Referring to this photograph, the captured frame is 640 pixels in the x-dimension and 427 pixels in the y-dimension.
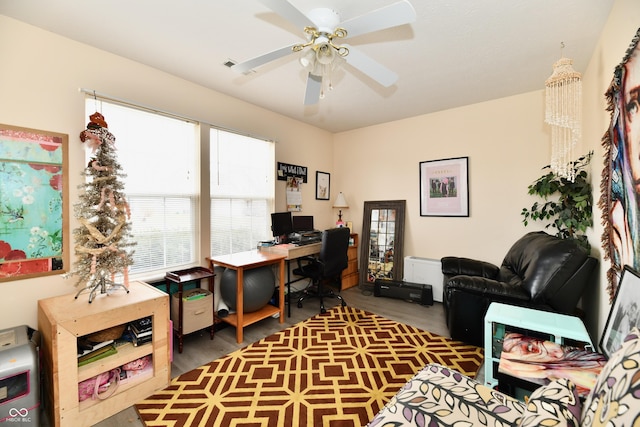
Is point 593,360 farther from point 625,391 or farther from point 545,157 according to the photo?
point 545,157

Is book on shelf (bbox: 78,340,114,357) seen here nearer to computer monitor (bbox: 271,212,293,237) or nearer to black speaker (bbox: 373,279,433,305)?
computer monitor (bbox: 271,212,293,237)

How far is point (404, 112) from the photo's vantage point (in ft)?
12.0

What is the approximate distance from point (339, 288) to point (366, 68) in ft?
10.0

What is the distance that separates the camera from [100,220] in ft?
6.30

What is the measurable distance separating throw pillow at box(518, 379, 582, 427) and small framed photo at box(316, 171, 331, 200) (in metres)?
3.66

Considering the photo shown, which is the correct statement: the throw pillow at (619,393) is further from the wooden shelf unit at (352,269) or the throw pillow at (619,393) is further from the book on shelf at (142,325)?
the wooden shelf unit at (352,269)

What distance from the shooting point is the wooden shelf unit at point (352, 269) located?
4.10m

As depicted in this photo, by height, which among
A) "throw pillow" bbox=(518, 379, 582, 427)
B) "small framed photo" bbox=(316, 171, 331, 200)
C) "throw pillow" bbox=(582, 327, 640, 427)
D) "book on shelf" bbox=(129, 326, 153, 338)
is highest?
"small framed photo" bbox=(316, 171, 331, 200)

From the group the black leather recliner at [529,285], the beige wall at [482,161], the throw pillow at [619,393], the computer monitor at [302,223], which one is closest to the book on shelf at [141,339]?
the computer monitor at [302,223]

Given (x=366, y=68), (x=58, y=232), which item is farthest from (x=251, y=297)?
(x=366, y=68)

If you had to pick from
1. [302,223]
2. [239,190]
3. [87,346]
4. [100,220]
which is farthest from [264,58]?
[302,223]

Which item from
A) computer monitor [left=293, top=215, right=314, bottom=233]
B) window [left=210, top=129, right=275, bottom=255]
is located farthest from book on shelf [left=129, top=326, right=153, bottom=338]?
computer monitor [left=293, top=215, right=314, bottom=233]

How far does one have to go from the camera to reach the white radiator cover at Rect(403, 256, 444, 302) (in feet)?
11.5

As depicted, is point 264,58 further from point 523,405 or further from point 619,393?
point 523,405
